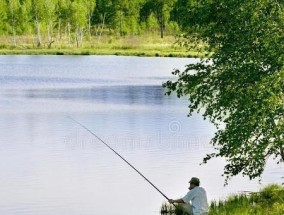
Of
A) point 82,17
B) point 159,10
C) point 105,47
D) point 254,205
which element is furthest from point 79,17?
point 254,205

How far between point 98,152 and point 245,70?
1287cm

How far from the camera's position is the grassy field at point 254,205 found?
1566 cm

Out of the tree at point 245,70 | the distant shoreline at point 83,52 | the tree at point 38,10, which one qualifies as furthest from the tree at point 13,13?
the tree at point 245,70

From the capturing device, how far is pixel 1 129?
33.7 meters

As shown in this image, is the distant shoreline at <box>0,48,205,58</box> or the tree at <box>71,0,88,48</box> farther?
the tree at <box>71,0,88,48</box>

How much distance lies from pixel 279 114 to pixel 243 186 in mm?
5998

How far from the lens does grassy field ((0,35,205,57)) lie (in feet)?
343

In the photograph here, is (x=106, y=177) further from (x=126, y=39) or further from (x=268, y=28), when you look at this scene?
(x=126, y=39)

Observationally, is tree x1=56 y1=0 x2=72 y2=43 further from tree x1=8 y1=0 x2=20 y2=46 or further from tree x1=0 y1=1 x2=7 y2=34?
tree x1=0 y1=1 x2=7 y2=34

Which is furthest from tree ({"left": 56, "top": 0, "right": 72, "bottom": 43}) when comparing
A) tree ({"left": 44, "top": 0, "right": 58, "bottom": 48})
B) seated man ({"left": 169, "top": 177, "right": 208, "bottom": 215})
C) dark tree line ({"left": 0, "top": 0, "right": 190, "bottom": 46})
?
seated man ({"left": 169, "top": 177, "right": 208, "bottom": 215})

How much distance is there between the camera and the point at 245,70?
16141 mm

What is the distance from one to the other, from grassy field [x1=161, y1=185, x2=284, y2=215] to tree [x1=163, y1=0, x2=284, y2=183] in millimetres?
977

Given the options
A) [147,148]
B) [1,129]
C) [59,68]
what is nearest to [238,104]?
[147,148]

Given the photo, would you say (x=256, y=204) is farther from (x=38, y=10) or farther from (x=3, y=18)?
(x=3, y=18)
